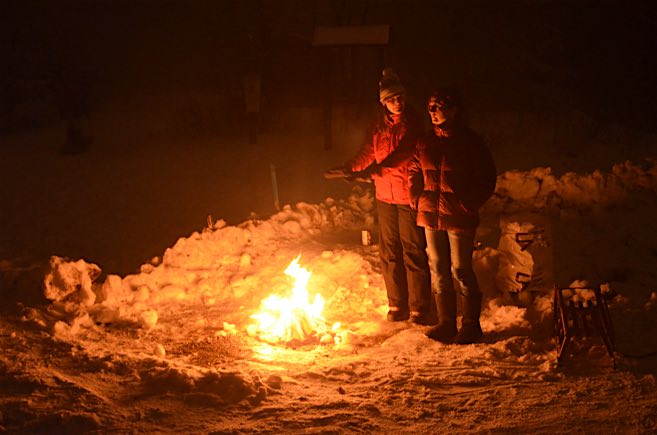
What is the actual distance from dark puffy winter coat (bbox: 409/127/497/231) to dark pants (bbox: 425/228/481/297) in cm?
11

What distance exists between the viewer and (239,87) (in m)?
20.9

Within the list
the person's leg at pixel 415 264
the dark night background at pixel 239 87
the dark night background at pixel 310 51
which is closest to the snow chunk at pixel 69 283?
the dark night background at pixel 239 87

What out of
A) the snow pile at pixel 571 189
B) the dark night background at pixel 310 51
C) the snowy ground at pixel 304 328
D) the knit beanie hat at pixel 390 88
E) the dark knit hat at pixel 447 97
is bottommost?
the snowy ground at pixel 304 328

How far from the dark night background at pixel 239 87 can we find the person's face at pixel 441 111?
4.68 metres

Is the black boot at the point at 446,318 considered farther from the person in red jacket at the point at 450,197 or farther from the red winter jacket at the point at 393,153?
the red winter jacket at the point at 393,153

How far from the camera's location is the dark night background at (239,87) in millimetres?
11094

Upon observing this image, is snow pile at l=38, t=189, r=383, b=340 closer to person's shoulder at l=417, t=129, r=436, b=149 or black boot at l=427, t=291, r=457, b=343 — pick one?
black boot at l=427, t=291, r=457, b=343

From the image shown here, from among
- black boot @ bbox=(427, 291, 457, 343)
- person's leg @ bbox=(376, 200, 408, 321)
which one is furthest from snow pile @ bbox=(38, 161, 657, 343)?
black boot @ bbox=(427, 291, 457, 343)

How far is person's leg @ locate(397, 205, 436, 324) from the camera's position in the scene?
5965mm

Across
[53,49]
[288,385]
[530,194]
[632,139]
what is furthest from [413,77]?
[288,385]

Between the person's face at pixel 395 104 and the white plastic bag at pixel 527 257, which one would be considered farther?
the white plastic bag at pixel 527 257

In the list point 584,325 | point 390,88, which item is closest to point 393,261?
point 390,88

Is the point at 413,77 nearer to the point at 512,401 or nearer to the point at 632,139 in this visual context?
the point at 632,139

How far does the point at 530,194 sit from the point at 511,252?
127 inches
